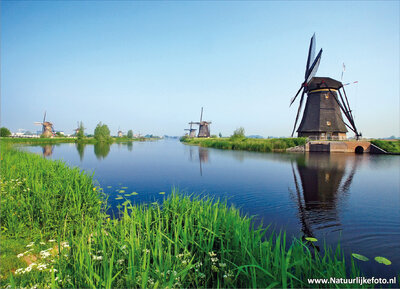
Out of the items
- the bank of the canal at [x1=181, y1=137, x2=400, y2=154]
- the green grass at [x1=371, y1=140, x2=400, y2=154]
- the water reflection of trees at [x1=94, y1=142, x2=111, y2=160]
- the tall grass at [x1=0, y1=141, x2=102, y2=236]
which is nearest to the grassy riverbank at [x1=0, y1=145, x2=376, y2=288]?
the tall grass at [x1=0, y1=141, x2=102, y2=236]

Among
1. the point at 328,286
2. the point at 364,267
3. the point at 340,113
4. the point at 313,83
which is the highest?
the point at 313,83

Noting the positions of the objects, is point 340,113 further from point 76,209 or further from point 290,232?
point 76,209

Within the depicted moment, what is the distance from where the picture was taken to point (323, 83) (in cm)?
3088

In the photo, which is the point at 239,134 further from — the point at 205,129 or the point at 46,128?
the point at 46,128

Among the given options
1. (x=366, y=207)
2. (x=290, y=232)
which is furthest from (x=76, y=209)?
(x=366, y=207)

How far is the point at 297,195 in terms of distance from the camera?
9555mm

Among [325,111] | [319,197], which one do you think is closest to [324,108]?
[325,111]

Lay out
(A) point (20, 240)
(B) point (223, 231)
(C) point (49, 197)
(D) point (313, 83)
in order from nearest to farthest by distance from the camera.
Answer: (B) point (223, 231) → (A) point (20, 240) → (C) point (49, 197) → (D) point (313, 83)

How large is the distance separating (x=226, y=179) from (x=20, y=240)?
10.4 m

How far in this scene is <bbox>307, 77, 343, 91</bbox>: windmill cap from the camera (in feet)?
101

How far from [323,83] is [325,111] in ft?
14.5

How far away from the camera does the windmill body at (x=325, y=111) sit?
1228 inches

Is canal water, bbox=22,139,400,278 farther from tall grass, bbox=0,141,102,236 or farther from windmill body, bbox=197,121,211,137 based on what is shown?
windmill body, bbox=197,121,211,137

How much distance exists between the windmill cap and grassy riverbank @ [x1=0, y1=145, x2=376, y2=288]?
109 ft
